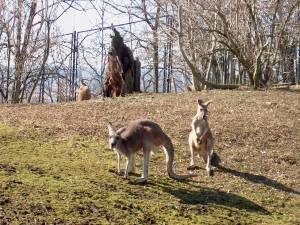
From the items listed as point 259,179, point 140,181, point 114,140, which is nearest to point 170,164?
point 140,181

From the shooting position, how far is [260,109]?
11820 millimetres

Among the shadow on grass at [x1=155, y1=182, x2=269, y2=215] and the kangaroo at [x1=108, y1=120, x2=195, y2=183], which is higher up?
the kangaroo at [x1=108, y1=120, x2=195, y2=183]

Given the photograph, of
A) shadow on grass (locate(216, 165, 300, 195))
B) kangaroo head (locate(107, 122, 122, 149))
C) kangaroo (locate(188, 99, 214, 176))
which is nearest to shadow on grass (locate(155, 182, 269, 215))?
kangaroo head (locate(107, 122, 122, 149))

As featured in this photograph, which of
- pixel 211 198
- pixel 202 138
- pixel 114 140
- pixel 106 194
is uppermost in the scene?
pixel 114 140

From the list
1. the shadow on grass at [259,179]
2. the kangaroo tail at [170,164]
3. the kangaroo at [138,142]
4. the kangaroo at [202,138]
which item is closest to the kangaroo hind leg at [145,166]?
the kangaroo at [138,142]

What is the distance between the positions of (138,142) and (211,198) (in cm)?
114

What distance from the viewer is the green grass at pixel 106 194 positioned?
16.8 ft

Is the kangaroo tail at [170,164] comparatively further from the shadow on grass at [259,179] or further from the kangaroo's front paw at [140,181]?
the shadow on grass at [259,179]

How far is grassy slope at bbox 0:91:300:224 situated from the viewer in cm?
534

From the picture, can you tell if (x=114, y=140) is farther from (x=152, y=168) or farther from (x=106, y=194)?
(x=152, y=168)

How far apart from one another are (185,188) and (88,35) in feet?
50.8

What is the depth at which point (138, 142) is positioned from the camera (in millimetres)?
6691

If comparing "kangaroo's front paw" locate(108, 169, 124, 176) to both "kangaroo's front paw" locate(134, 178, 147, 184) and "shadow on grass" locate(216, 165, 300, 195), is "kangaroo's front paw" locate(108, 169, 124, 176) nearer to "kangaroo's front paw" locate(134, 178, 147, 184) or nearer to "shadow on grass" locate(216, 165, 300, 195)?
"kangaroo's front paw" locate(134, 178, 147, 184)

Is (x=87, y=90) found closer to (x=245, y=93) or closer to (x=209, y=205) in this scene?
(x=245, y=93)
